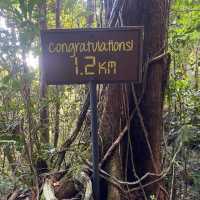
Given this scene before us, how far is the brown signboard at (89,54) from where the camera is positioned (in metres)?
1.86

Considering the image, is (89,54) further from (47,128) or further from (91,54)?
(47,128)

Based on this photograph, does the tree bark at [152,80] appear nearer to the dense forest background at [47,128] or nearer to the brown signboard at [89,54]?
the dense forest background at [47,128]

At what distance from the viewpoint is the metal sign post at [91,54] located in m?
1.86

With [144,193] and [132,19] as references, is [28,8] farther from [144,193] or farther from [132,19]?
[144,193]

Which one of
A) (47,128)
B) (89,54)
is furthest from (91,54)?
(47,128)

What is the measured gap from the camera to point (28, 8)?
2160 millimetres

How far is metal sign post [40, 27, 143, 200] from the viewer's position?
6.11 ft

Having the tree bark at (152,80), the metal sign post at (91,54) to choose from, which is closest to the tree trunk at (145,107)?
the tree bark at (152,80)

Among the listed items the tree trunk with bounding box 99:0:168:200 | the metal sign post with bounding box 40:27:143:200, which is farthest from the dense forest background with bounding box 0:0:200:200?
→ the metal sign post with bounding box 40:27:143:200

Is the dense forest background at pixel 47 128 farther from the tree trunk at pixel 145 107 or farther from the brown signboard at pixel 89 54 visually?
the brown signboard at pixel 89 54

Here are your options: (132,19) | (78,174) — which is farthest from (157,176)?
(132,19)

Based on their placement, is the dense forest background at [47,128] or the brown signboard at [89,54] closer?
the brown signboard at [89,54]

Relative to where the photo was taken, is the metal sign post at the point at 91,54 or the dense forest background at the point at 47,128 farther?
the dense forest background at the point at 47,128

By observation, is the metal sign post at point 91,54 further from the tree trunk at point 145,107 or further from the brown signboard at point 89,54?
the tree trunk at point 145,107
